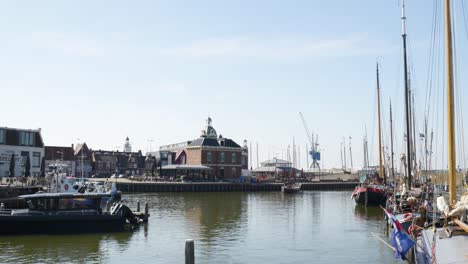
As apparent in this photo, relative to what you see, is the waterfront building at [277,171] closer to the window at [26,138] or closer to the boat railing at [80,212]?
the window at [26,138]

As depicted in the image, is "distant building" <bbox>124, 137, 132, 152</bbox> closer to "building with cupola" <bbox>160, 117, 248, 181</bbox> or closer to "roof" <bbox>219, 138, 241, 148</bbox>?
"building with cupola" <bbox>160, 117, 248, 181</bbox>

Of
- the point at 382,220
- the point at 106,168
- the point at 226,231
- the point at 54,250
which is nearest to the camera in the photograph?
the point at 54,250

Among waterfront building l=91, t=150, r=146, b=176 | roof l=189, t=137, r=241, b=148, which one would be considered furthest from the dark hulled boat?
→ waterfront building l=91, t=150, r=146, b=176

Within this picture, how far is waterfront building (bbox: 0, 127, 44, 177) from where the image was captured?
252 feet

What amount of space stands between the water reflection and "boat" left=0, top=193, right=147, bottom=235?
1.03 meters

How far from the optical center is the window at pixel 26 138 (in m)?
79.8

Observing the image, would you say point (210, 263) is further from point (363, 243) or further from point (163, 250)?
point (363, 243)

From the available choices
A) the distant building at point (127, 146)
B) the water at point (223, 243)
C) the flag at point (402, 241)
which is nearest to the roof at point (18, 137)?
the water at point (223, 243)

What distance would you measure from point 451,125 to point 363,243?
54.9 ft

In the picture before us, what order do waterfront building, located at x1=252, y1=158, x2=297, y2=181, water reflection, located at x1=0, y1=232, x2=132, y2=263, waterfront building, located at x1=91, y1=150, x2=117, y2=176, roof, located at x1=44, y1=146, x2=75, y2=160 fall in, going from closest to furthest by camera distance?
water reflection, located at x1=0, y1=232, x2=132, y2=263
roof, located at x1=44, y1=146, x2=75, y2=160
waterfront building, located at x1=91, y1=150, x2=117, y2=176
waterfront building, located at x1=252, y1=158, x2=297, y2=181

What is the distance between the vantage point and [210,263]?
2977 cm

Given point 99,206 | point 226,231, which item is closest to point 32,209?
point 99,206

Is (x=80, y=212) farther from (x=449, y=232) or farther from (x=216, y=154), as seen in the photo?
(x=216, y=154)

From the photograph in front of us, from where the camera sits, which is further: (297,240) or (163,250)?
(297,240)
